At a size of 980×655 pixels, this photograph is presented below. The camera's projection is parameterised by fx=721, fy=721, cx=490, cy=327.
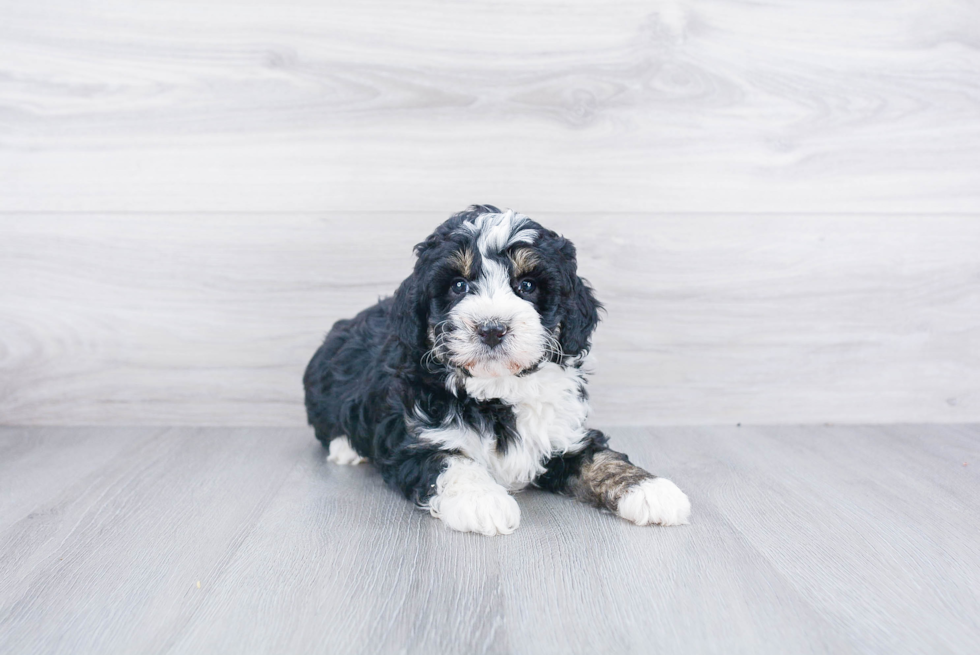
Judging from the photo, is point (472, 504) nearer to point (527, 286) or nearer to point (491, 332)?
point (491, 332)

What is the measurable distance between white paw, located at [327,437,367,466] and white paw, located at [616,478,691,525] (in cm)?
101

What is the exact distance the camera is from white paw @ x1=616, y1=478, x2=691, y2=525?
187 cm

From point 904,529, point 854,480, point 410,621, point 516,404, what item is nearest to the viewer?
point 410,621

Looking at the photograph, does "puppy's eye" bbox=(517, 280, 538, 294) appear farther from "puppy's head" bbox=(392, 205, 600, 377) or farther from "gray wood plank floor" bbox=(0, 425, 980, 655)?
"gray wood plank floor" bbox=(0, 425, 980, 655)

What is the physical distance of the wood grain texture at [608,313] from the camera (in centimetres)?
292

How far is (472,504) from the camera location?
5.96 ft

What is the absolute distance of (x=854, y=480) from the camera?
232cm

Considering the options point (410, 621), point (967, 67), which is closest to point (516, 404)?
point (410, 621)

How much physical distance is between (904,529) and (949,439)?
1205mm

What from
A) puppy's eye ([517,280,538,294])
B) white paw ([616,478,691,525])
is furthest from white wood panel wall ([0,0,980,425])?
white paw ([616,478,691,525])

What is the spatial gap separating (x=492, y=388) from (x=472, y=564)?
53cm

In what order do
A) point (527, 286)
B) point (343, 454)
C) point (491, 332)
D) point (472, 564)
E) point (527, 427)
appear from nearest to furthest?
point (472, 564), point (491, 332), point (527, 286), point (527, 427), point (343, 454)

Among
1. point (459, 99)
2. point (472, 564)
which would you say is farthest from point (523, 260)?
A: point (459, 99)

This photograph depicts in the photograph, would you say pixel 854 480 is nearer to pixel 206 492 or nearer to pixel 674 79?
pixel 674 79
